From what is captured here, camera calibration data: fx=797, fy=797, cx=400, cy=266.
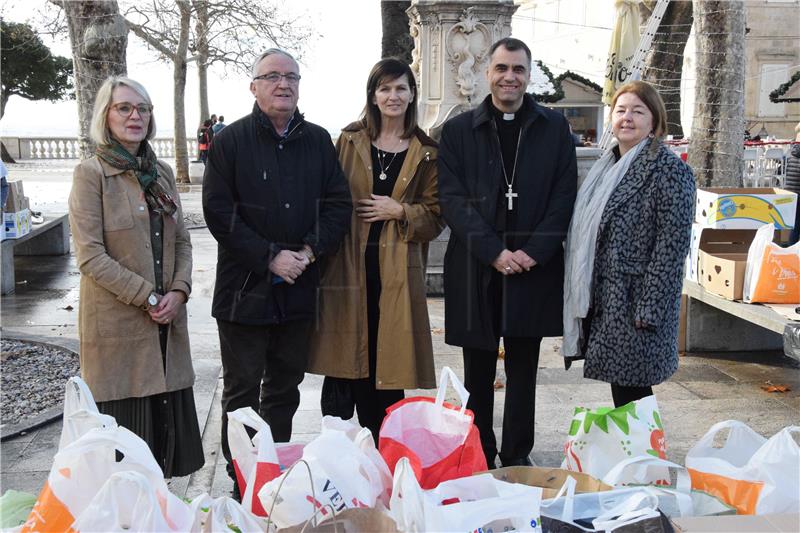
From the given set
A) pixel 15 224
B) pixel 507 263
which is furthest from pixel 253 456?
pixel 15 224

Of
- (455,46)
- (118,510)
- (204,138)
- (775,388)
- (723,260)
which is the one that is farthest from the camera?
(204,138)

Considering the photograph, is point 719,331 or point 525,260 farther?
point 719,331

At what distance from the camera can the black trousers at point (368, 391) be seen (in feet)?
12.9

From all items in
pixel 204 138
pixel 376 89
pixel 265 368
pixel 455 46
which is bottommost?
pixel 265 368

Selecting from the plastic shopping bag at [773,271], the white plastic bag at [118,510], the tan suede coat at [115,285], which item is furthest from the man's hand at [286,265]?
the plastic shopping bag at [773,271]

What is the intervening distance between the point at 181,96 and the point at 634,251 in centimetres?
2233

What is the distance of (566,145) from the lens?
390 cm

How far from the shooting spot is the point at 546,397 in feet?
17.3

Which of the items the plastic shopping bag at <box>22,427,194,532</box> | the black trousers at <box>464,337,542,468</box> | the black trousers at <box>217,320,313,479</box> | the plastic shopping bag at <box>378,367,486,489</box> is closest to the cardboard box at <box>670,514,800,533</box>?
the plastic shopping bag at <box>378,367,486,489</box>

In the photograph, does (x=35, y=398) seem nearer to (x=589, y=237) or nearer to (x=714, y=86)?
(x=589, y=237)

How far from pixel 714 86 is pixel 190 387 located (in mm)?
6423

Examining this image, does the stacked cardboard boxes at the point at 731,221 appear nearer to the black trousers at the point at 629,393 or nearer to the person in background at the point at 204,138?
the black trousers at the point at 629,393

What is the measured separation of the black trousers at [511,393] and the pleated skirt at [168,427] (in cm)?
136

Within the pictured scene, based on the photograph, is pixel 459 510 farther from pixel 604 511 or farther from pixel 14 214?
pixel 14 214
